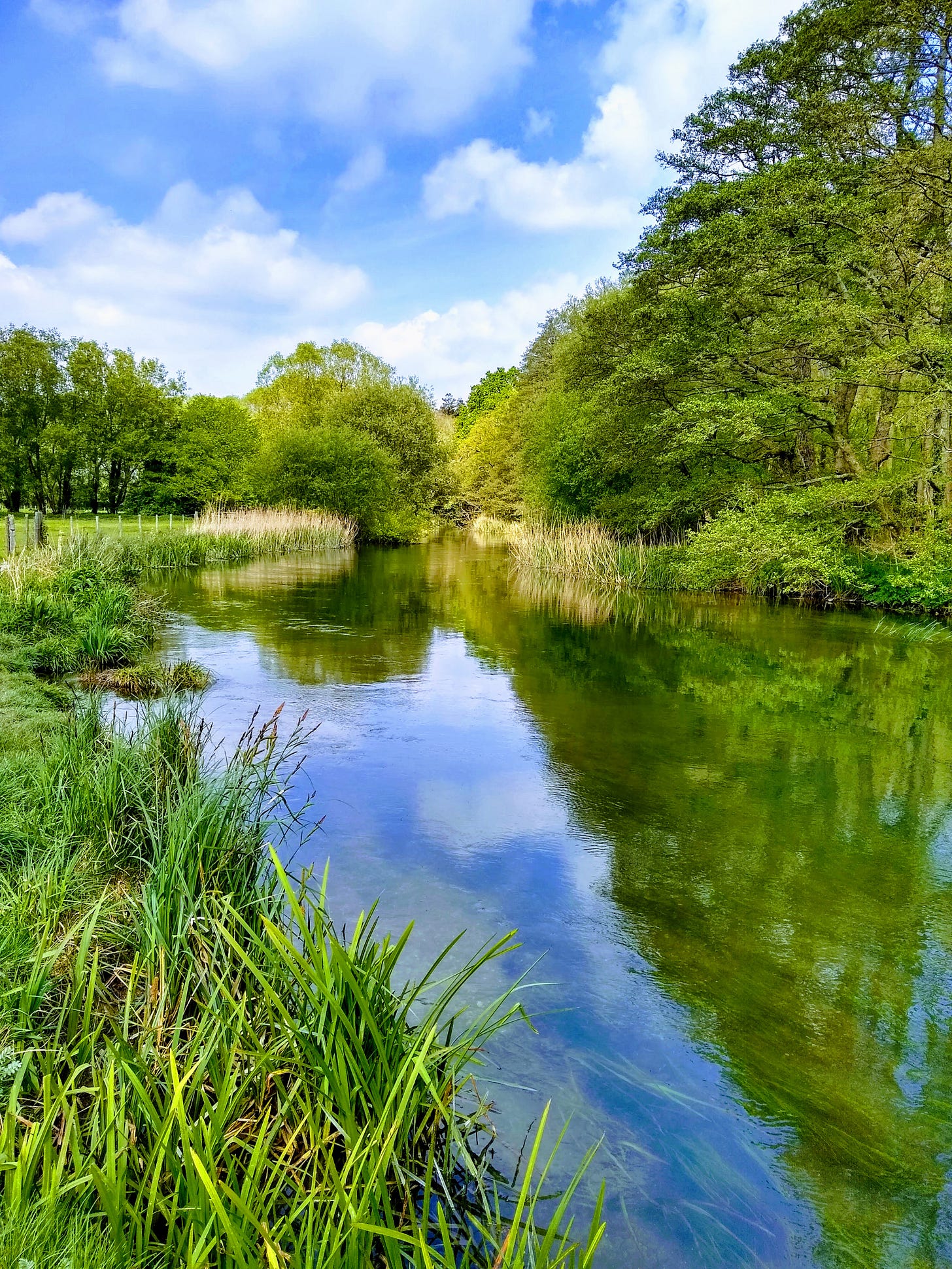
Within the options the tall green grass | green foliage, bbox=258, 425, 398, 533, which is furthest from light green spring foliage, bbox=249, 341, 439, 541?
the tall green grass

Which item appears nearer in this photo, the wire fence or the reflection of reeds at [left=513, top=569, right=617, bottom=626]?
the wire fence

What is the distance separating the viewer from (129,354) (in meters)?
35.5

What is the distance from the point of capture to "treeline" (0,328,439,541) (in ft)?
100

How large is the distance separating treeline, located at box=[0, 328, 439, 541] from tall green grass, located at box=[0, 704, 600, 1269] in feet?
93.2

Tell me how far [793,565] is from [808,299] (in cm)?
450

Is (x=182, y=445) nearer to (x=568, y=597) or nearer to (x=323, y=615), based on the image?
(x=568, y=597)

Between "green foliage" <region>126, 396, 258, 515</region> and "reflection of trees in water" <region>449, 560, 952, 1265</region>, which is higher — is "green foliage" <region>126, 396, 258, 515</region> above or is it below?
above

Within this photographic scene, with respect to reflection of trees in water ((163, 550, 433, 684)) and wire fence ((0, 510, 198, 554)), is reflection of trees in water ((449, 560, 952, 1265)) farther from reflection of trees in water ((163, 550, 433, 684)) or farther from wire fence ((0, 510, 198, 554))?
wire fence ((0, 510, 198, 554))

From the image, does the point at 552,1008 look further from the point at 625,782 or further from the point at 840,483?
the point at 840,483

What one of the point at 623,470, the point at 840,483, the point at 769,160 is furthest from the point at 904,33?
the point at 623,470

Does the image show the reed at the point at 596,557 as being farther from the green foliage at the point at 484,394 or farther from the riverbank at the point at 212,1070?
the green foliage at the point at 484,394

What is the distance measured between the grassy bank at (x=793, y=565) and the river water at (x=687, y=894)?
3203 millimetres

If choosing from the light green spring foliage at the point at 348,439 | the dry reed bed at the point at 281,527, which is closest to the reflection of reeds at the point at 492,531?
the light green spring foliage at the point at 348,439

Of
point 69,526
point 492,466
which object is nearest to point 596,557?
point 69,526
